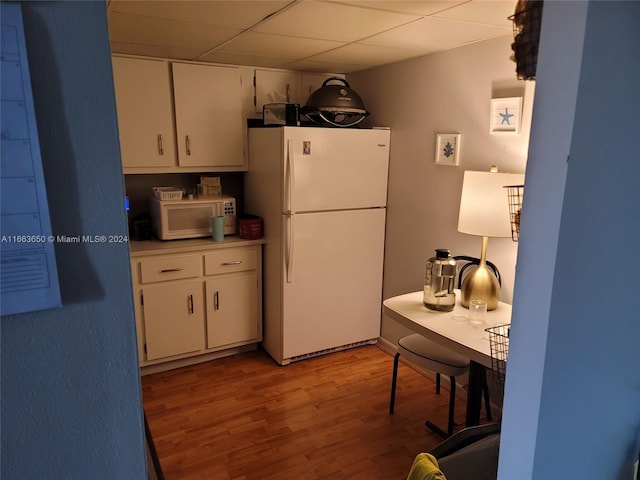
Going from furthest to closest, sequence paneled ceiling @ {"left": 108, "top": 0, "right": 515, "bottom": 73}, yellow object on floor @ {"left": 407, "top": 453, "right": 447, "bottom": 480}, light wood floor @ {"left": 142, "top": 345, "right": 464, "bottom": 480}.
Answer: light wood floor @ {"left": 142, "top": 345, "right": 464, "bottom": 480}, paneled ceiling @ {"left": 108, "top": 0, "right": 515, "bottom": 73}, yellow object on floor @ {"left": 407, "top": 453, "right": 447, "bottom": 480}

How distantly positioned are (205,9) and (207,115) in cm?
133

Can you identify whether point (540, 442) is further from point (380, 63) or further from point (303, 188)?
point (380, 63)

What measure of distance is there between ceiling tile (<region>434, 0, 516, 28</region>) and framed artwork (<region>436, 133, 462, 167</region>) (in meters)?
0.72

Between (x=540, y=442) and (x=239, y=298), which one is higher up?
(x=540, y=442)

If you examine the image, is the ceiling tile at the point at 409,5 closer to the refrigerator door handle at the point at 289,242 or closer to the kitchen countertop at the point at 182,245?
the refrigerator door handle at the point at 289,242

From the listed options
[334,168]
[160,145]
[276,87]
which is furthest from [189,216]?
→ [276,87]

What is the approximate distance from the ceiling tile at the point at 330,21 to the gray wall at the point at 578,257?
133 cm

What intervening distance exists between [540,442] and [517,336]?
0.73ft

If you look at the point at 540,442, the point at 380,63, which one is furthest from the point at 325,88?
the point at 540,442

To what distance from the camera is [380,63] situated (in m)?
3.25

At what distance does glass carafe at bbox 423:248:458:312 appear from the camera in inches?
95.5

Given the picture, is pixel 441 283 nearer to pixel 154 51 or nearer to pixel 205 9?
pixel 205 9

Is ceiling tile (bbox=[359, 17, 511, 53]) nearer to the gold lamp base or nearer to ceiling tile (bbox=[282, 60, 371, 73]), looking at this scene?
ceiling tile (bbox=[282, 60, 371, 73])

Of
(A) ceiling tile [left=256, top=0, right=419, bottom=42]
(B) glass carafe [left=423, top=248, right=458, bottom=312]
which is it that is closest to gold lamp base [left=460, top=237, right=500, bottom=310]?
(B) glass carafe [left=423, top=248, right=458, bottom=312]
